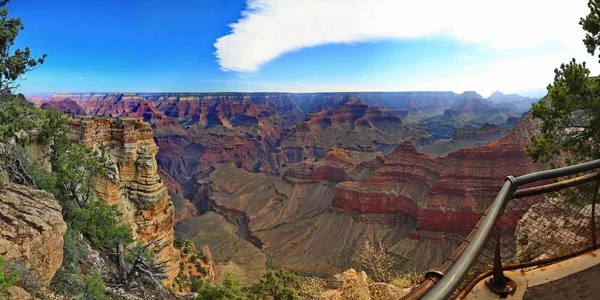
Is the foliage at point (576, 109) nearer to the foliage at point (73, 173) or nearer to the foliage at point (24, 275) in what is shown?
the foliage at point (24, 275)

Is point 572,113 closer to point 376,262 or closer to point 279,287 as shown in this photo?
point 376,262

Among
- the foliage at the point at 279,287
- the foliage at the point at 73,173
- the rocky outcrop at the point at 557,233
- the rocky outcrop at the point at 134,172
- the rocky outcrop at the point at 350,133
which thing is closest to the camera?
the rocky outcrop at the point at 557,233

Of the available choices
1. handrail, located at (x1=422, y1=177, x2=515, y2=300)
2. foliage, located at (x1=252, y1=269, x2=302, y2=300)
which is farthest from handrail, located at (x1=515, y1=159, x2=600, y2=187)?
foliage, located at (x1=252, y1=269, x2=302, y2=300)

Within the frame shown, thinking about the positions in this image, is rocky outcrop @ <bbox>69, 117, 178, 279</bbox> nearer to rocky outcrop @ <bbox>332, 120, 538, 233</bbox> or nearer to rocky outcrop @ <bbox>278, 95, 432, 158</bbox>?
rocky outcrop @ <bbox>332, 120, 538, 233</bbox>

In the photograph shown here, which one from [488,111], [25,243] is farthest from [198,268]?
[488,111]

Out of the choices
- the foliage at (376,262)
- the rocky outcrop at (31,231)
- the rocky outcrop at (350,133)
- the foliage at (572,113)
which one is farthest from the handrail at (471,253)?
the rocky outcrop at (350,133)

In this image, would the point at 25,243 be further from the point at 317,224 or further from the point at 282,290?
the point at 317,224
